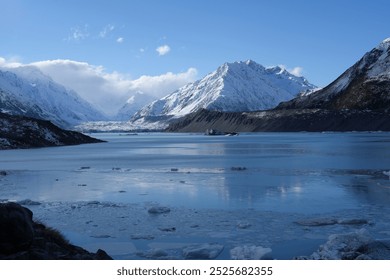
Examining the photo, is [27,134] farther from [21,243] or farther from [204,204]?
[21,243]

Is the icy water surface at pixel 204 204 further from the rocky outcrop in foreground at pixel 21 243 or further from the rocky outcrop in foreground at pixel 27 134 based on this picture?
the rocky outcrop in foreground at pixel 27 134

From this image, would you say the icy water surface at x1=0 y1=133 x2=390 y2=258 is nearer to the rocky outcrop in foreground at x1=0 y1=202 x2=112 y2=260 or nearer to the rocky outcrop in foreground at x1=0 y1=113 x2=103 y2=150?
the rocky outcrop in foreground at x1=0 y1=202 x2=112 y2=260

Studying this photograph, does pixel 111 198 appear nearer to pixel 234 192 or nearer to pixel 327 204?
pixel 234 192

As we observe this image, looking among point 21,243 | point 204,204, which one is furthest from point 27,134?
point 21,243

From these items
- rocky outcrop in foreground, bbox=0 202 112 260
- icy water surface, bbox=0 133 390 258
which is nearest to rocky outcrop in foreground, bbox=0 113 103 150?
icy water surface, bbox=0 133 390 258

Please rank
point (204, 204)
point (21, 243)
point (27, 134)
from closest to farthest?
point (21, 243)
point (204, 204)
point (27, 134)

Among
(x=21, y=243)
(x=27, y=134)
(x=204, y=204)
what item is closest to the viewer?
(x=21, y=243)

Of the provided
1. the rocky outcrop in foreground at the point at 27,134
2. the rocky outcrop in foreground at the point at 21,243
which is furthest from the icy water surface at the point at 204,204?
the rocky outcrop in foreground at the point at 27,134

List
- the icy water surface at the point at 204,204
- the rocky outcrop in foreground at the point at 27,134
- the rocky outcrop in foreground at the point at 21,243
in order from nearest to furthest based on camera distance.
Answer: the rocky outcrop in foreground at the point at 21,243 < the icy water surface at the point at 204,204 < the rocky outcrop in foreground at the point at 27,134

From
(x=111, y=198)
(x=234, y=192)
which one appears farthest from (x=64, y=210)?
(x=234, y=192)
